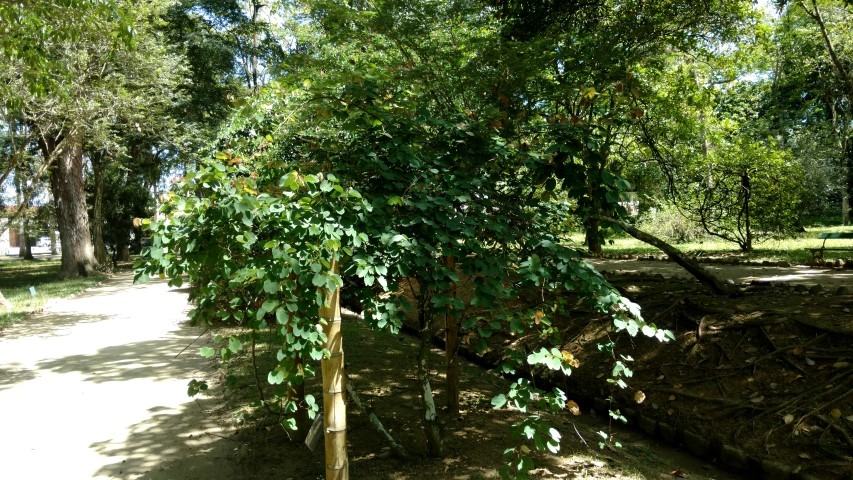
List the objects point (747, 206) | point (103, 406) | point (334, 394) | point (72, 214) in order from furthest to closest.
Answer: point (72, 214), point (747, 206), point (103, 406), point (334, 394)

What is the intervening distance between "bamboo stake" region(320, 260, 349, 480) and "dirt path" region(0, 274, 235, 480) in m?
1.84

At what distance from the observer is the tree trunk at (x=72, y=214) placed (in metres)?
20.2

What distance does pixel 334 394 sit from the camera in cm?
299

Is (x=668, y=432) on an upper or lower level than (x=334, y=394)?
lower

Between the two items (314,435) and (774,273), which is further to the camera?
(774,273)

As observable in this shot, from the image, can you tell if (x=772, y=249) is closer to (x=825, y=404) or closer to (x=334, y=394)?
(x=825, y=404)

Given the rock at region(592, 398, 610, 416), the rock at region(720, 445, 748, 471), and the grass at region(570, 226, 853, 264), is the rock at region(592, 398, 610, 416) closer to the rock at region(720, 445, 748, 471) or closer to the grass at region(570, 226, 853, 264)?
the rock at region(720, 445, 748, 471)

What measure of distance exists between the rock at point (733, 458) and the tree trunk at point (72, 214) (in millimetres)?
21354

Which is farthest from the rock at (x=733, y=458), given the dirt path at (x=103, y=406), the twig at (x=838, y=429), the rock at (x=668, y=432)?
the dirt path at (x=103, y=406)

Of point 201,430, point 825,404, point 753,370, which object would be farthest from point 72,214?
point 825,404

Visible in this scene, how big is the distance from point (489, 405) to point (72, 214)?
66.6 ft

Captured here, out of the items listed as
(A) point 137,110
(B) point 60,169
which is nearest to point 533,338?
(A) point 137,110

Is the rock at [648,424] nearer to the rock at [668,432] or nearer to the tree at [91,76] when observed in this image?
the rock at [668,432]

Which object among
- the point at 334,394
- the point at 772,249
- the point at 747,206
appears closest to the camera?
the point at 334,394
